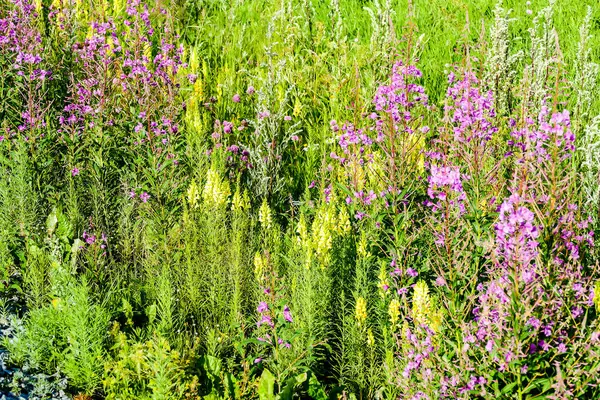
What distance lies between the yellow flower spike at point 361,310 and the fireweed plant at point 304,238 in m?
0.01

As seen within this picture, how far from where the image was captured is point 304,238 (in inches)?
143

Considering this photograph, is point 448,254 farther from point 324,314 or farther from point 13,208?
point 13,208

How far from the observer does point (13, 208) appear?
4.39 meters

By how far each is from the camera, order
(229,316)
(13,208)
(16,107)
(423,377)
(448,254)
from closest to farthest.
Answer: (423,377)
(448,254)
(229,316)
(13,208)
(16,107)

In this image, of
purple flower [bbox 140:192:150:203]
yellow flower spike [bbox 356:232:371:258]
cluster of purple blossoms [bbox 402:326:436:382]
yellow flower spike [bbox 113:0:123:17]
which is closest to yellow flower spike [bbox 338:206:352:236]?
yellow flower spike [bbox 356:232:371:258]

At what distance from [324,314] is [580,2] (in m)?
5.01

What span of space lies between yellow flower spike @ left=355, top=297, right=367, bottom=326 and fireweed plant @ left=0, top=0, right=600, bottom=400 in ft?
0.04

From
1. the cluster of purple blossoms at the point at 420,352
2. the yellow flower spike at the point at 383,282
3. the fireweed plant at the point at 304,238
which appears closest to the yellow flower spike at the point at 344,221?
the fireweed plant at the point at 304,238

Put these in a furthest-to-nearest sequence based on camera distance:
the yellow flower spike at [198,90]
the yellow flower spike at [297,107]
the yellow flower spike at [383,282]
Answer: the yellow flower spike at [198,90] < the yellow flower spike at [297,107] < the yellow flower spike at [383,282]

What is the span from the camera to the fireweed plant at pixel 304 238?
9.34 feet

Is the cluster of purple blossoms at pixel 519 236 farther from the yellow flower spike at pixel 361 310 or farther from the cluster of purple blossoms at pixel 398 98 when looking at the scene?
the cluster of purple blossoms at pixel 398 98

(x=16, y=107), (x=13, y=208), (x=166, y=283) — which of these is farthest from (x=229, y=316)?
(x=16, y=107)

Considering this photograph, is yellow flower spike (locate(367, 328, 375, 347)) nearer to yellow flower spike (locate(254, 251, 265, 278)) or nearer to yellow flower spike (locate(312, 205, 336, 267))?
yellow flower spike (locate(312, 205, 336, 267))

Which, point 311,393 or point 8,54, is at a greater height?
point 8,54
